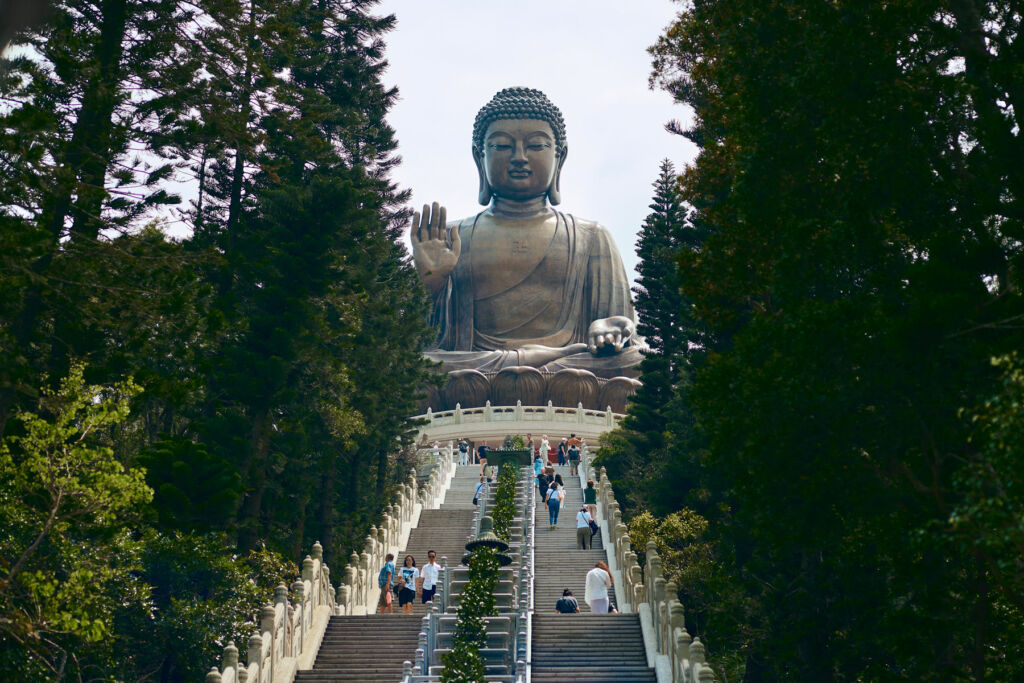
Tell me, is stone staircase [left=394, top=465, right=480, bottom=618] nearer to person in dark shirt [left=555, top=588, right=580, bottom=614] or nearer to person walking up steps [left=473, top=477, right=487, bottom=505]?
person walking up steps [left=473, top=477, right=487, bottom=505]

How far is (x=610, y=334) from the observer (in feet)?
120

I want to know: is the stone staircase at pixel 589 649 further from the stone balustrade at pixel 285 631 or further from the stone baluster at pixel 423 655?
the stone balustrade at pixel 285 631

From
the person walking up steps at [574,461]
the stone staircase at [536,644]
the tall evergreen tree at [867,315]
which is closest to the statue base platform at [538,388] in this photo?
the person walking up steps at [574,461]

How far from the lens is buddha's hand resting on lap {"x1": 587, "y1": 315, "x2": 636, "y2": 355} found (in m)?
36.4

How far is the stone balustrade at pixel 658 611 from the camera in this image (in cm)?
1098

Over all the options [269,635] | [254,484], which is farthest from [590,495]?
[269,635]

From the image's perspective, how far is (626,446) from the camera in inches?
971

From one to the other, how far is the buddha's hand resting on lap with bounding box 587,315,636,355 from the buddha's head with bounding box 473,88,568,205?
17.4ft

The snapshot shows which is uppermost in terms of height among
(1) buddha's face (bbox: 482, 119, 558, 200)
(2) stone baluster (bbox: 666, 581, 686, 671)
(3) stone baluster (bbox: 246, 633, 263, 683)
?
(1) buddha's face (bbox: 482, 119, 558, 200)

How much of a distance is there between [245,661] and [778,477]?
6.38 m

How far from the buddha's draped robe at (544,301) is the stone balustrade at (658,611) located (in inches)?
818

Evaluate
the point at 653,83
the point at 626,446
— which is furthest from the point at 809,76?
the point at 626,446

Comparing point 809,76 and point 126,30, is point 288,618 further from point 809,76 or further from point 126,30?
point 809,76

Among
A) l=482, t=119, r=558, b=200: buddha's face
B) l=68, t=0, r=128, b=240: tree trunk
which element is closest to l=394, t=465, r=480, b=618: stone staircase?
l=68, t=0, r=128, b=240: tree trunk
